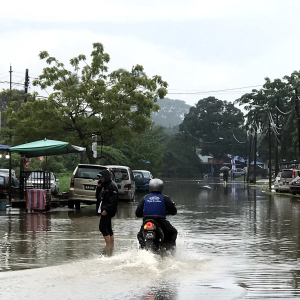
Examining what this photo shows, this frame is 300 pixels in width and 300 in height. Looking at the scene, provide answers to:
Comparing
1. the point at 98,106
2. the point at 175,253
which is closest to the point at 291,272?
the point at 175,253

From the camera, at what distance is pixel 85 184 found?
2573 cm

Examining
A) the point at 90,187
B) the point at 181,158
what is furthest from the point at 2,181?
the point at 181,158

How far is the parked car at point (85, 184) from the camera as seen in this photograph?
25.7 meters

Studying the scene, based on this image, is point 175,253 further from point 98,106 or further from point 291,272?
point 98,106

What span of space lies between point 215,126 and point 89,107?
94144 millimetres

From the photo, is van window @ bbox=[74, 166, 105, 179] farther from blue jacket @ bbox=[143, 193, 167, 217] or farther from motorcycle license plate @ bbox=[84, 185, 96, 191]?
blue jacket @ bbox=[143, 193, 167, 217]

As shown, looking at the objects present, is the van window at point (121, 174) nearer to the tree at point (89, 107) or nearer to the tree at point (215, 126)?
the tree at point (89, 107)

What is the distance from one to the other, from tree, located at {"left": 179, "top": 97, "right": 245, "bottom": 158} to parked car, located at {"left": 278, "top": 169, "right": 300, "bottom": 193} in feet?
276

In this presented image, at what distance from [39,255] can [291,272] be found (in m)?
4.55

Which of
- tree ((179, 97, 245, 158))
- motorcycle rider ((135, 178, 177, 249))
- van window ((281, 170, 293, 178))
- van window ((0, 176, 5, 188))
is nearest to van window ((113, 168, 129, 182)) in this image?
van window ((0, 176, 5, 188))

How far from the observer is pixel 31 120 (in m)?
37.7

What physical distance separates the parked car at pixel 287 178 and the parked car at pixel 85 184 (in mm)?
20585

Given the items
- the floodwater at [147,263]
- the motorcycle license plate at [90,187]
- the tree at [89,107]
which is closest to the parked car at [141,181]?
the tree at [89,107]

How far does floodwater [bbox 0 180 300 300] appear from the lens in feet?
28.1
